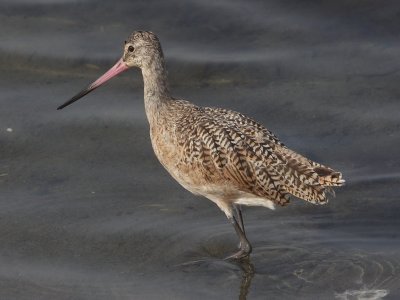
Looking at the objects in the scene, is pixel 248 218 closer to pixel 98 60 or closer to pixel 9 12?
pixel 98 60

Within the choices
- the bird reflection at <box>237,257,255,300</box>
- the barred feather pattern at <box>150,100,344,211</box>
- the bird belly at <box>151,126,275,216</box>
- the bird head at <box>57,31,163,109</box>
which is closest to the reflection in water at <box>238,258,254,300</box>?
the bird reflection at <box>237,257,255,300</box>

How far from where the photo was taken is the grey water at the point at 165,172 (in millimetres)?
8375

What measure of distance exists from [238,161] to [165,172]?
1.77 meters

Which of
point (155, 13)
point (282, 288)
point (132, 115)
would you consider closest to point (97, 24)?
point (155, 13)

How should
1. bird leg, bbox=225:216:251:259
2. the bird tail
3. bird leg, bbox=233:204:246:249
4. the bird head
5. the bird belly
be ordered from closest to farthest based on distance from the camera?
the bird tail < the bird belly < bird leg, bbox=225:216:251:259 < bird leg, bbox=233:204:246:249 < the bird head

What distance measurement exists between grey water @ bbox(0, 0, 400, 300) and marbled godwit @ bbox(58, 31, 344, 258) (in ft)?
1.84

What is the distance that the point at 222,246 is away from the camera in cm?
889

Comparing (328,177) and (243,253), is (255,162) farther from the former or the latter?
(243,253)

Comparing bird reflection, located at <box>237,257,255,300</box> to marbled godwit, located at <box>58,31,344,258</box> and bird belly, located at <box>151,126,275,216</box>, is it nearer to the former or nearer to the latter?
marbled godwit, located at <box>58,31,344,258</box>

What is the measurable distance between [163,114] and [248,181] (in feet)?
3.34

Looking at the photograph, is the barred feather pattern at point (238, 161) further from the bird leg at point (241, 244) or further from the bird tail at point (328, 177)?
the bird leg at point (241, 244)

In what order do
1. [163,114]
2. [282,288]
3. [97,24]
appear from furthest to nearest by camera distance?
[97,24] → [163,114] → [282,288]

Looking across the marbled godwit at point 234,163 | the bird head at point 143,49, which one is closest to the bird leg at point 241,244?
the marbled godwit at point 234,163

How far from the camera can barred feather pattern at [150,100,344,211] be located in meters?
8.16
